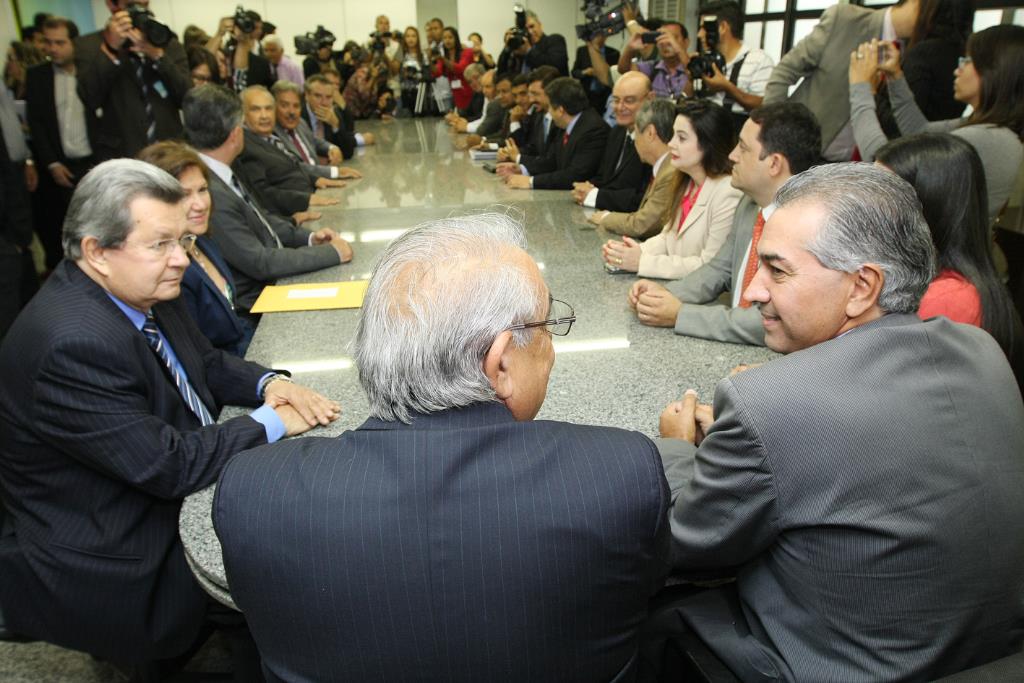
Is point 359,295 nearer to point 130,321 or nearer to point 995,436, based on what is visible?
point 130,321

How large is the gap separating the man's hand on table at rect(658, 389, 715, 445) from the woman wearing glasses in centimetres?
132

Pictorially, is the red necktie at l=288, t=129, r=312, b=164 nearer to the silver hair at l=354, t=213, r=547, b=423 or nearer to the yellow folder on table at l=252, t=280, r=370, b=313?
the yellow folder on table at l=252, t=280, r=370, b=313

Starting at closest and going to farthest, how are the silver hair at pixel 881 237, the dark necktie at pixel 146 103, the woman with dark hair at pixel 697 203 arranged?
the silver hair at pixel 881 237 → the woman with dark hair at pixel 697 203 → the dark necktie at pixel 146 103

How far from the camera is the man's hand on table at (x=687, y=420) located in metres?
1.37

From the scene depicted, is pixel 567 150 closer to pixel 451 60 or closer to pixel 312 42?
pixel 312 42

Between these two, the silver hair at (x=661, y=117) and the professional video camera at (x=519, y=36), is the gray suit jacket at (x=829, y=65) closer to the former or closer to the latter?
the silver hair at (x=661, y=117)

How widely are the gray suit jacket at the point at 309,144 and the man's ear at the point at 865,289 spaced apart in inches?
156

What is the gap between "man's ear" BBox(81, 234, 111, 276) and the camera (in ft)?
4.57

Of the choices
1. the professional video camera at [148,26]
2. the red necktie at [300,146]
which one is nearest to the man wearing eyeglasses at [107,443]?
the professional video camera at [148,26]

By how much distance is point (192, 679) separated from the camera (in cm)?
160

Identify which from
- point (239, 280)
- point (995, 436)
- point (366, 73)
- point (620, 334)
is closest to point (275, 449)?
point (995, 436)

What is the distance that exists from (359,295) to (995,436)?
168 centimetres

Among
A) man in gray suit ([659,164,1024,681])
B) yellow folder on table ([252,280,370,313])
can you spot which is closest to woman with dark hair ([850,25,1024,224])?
man in gray suit ([659,164,1024,681])

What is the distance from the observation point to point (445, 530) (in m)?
0.75
